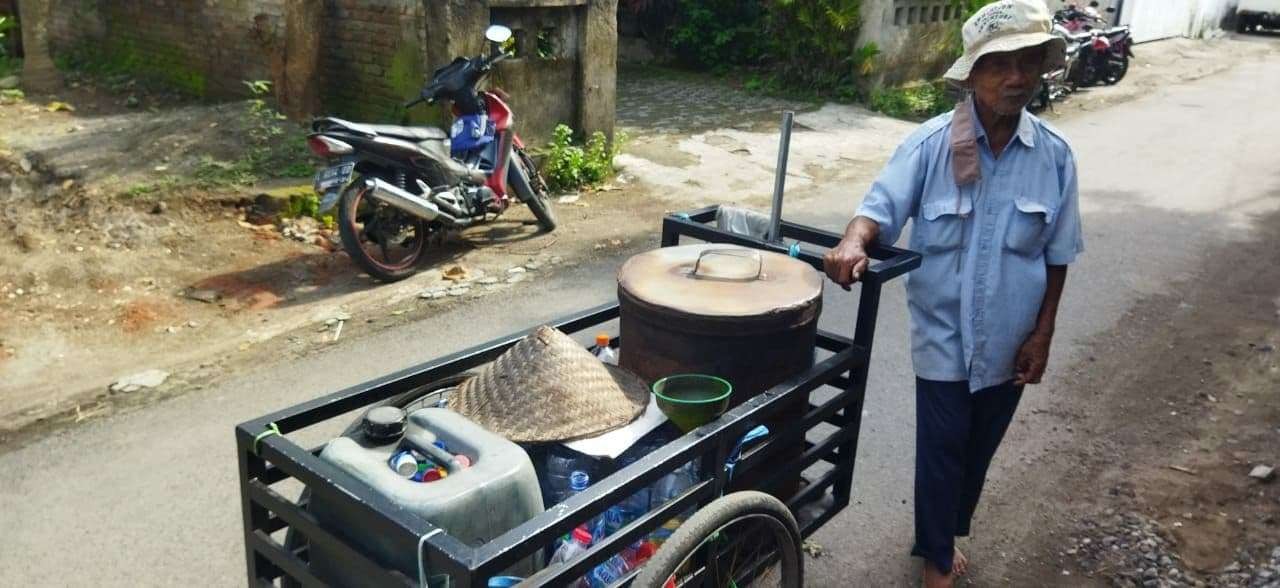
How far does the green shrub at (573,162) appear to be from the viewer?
7895 mm

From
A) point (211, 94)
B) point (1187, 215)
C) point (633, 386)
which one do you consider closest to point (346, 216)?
point (633, 386)

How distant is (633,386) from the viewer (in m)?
2.65

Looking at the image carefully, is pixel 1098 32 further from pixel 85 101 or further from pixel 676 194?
pixel 85 101

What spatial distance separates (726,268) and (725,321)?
1.02 ft

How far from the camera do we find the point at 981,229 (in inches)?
108

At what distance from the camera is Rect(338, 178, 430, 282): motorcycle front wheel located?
565 cm

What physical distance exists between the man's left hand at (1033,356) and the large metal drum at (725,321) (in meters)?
0.61

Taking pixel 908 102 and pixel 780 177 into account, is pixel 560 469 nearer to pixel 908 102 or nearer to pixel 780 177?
pixel 780 177

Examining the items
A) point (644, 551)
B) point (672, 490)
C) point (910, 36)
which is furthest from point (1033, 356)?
point (910, 36)

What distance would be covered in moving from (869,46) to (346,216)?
8.01 metres

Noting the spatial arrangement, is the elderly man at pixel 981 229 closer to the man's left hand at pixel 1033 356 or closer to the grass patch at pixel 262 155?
the man's left hand at pixel 1033 356

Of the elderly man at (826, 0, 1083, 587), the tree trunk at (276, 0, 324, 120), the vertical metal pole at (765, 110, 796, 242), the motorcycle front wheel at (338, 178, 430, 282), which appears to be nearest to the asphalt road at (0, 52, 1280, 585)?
the motorcycle front wheel at (338, 178, 430, 282)

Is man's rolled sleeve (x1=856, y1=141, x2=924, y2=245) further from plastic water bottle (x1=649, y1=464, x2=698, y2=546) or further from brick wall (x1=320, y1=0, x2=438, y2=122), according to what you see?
brick wall (x1=320, y1=0, x2=438, y2=122)

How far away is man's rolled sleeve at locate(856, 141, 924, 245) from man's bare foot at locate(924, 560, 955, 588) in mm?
1018
